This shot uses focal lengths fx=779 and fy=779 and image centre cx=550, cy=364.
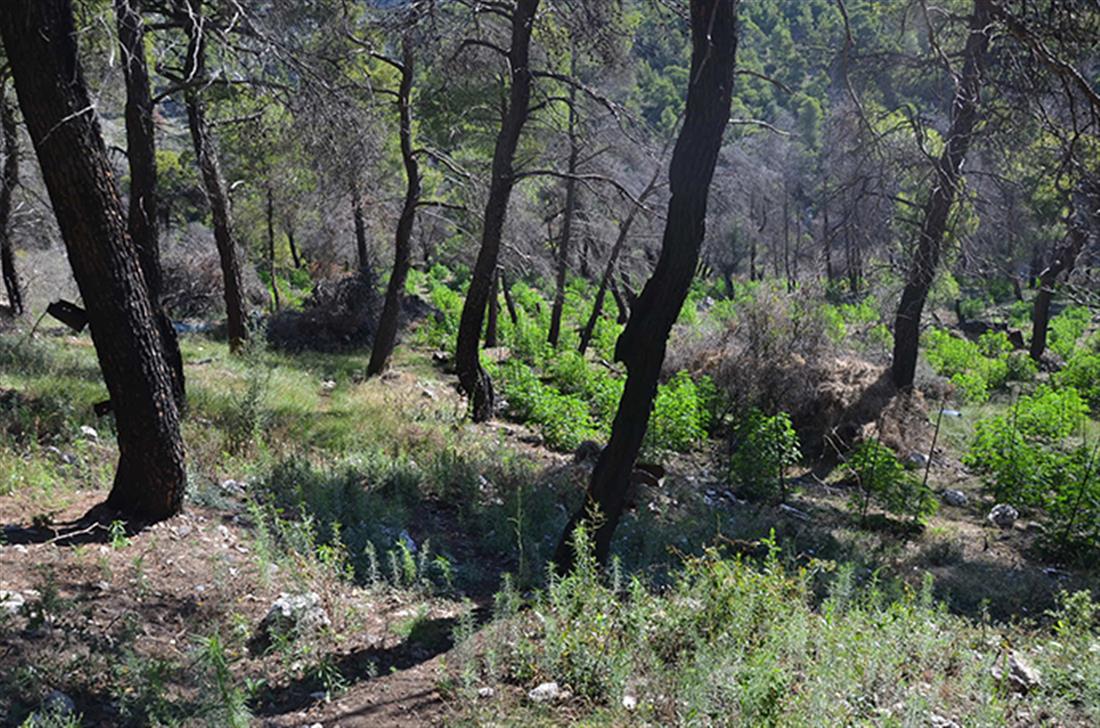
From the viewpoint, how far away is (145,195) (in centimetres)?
760

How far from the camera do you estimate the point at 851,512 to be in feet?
29.6

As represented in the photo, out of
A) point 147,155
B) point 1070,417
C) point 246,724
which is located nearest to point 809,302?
point 1070,417

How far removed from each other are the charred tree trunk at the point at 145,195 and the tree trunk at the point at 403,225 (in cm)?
519

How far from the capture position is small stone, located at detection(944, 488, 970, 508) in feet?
32.4

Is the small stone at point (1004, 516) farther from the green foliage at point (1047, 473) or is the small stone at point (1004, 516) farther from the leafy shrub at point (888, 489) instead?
the leafy shrub at point (888, 489)

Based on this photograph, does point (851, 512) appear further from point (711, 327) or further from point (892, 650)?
point (711, 327)

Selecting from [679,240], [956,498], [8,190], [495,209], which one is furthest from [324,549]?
[8,190]

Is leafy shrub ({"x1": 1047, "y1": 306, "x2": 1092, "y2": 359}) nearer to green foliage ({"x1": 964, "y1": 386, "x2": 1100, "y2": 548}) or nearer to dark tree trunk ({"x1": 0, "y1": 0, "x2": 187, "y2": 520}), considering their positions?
green foliage ({"x1": 964, "y1": 386, "x2": 1100, "y2": 548})

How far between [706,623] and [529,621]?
0.92m

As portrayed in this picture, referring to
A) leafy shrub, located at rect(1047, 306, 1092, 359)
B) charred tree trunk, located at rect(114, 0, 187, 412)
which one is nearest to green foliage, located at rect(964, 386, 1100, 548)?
charred tree trunk, located at rect(114, 0, 187, 412)

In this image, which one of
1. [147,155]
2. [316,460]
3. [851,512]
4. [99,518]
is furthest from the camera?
[851,512]

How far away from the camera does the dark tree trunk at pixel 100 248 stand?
4324 millimetres

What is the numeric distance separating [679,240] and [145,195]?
559 centimetres

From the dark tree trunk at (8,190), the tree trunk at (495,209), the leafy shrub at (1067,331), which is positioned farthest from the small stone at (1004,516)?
the leafy shrub at (1067,331)
